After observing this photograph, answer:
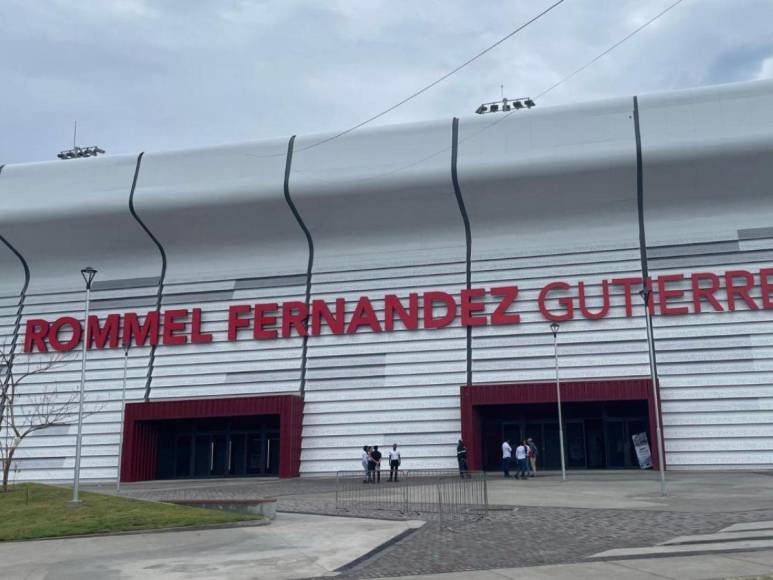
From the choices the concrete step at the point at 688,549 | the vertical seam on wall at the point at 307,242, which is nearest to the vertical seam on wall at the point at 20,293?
the vertical seam on wall at the point at 307,242

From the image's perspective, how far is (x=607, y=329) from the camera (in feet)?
114

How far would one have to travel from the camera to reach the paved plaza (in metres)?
11.6

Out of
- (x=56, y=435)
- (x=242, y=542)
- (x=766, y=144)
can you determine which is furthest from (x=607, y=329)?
(x=56, y=435)

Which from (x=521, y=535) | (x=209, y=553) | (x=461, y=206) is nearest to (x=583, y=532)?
(x=521, y=535)

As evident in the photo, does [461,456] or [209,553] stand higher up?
[461,456]

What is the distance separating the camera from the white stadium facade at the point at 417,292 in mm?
34062

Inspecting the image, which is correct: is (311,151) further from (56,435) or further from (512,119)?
(56,435)

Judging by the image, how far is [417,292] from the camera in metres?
37.6

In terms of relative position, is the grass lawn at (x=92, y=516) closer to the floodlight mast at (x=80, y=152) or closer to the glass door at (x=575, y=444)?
the glass door at (x=575, y=444)

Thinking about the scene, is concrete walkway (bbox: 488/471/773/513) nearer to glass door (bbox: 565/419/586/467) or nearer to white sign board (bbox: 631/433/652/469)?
white sign board (bbox: 631/433/652/469)

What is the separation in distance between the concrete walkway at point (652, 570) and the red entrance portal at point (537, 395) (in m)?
21.0

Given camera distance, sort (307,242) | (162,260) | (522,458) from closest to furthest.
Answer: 1. (522,458)
2. (307,242)
3. (162,260)

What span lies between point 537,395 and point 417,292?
25.8ft

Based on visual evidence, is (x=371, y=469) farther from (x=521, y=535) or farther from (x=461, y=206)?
(x=521, y=535)
